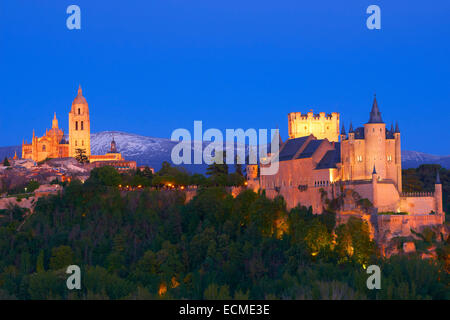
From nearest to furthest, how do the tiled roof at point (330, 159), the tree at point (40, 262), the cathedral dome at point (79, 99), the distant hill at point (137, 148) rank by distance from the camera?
1. the tree at point (40, 262)
2. the tiled roof at point (330, 159)
3. the cathedral dome at point (79, 99)
4. the distant hill at point (137, 148)

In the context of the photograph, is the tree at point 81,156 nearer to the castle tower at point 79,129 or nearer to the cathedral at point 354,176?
the castle tower at point 79,129

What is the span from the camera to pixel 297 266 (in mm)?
59562

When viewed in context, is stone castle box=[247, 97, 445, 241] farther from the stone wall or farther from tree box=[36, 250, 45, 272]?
tree box=[36, 250, 45, 272]

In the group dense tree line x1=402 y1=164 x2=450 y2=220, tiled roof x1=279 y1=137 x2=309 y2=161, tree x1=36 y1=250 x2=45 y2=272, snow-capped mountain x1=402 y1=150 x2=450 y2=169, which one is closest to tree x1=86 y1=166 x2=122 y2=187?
tree x1=36 y1=250 x2=45 y2=272

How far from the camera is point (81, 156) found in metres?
117

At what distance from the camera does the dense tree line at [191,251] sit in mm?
51656

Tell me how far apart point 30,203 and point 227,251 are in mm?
25068

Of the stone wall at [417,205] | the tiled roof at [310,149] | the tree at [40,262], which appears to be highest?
the tiled roof at [310,149]

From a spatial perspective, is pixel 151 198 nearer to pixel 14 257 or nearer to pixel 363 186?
pixel 14 257

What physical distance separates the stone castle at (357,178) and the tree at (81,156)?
49.2 meters

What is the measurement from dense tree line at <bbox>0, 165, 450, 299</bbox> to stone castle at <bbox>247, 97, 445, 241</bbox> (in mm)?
1907

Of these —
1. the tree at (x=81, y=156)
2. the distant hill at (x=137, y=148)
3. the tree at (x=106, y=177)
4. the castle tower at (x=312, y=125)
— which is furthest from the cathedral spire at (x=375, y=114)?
the distant hill at (x=137, y=148)

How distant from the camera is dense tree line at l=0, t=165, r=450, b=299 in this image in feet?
169
